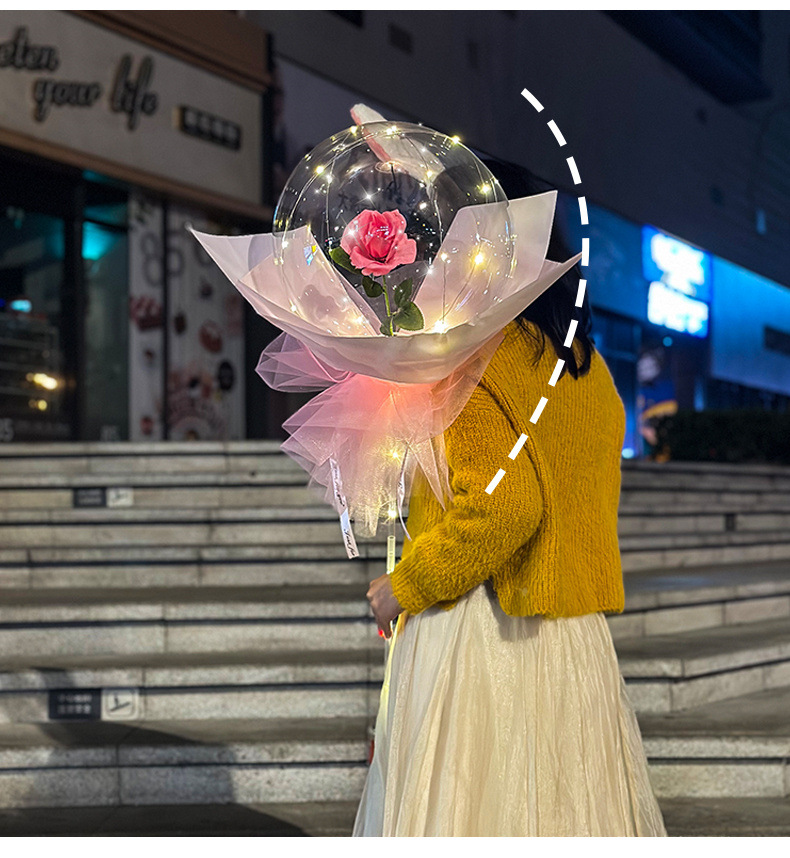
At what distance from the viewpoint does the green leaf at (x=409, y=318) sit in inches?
61.9

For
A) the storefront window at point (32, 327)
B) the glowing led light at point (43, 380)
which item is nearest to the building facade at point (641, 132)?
the storefront window at point (32, 327)

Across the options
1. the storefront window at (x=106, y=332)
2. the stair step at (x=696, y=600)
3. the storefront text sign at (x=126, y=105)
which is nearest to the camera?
the stair step at (x=696, y=600)

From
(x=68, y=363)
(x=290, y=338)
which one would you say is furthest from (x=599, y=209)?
(x=290, y=338)

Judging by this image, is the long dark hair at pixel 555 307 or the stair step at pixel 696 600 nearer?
the long dark hair at pixel 555 307

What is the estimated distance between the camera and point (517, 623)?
1738 millimetres

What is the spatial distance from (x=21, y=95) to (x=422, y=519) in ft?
30.3

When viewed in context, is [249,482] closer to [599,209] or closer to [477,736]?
[477,736]

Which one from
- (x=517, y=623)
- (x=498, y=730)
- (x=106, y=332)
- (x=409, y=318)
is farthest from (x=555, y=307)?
(x=106, y=332)

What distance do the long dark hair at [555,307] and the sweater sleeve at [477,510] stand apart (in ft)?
0.53

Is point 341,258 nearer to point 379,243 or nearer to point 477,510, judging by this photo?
point 379,243

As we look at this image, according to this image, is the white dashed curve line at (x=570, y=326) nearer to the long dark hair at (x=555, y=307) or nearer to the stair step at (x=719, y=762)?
the long dark hair at (x=555, y=307)

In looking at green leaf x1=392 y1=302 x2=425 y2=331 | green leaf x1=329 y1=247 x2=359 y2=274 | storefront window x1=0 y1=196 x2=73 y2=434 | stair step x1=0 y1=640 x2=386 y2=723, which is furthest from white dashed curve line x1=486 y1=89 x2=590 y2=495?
storefront window x1=0 y1=196 x2=73 y2=434

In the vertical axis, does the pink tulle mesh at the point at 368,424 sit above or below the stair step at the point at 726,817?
above
